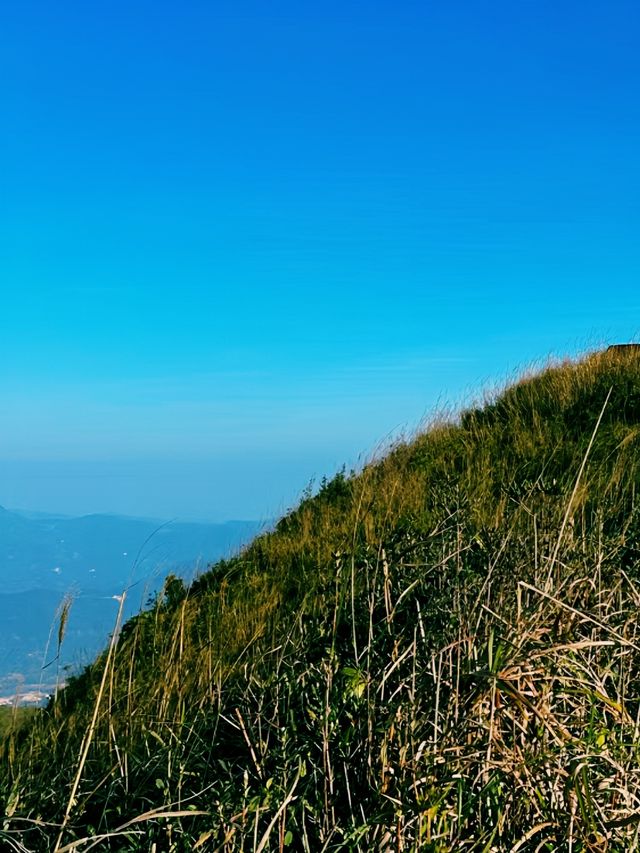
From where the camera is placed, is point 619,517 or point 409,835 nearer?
point 409,835

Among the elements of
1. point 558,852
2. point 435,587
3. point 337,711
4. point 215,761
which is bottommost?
point 558,852

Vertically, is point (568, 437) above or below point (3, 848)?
above

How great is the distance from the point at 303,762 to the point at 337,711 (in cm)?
22

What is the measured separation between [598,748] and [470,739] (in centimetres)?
38

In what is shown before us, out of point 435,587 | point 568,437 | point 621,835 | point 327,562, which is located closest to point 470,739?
point 621,835

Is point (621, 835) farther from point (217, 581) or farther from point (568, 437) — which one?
point (568, 437)

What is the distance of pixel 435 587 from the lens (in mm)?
3258

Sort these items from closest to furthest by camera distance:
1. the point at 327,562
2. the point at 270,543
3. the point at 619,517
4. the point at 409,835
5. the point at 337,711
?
the point at 409,835, the point at 337,711, the point at 619,517, the point at 327,562, the point at 270,543

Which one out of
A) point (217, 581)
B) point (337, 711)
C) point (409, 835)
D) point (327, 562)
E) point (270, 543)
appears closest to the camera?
point (409, 835)

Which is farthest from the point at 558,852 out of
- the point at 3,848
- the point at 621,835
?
the point at 3,848

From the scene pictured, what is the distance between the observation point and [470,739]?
2432 mm

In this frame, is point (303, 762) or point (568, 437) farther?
point (568, 437)

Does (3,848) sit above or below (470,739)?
below

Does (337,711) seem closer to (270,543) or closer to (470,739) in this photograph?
(470,739)
